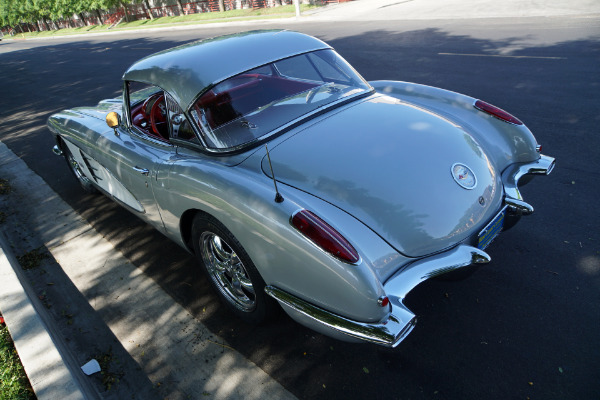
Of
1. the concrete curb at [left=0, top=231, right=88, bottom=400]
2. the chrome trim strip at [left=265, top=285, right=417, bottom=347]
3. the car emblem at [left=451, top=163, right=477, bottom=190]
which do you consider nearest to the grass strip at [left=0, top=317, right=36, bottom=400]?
the concrete curb at [left=0, top=231, right=88, bottom=400]

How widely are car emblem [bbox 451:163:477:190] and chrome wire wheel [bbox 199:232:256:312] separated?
1409mm

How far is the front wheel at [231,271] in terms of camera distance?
2.44 m

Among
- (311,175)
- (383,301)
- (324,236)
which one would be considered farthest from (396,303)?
(311,175)

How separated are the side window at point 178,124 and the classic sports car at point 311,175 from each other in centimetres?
1

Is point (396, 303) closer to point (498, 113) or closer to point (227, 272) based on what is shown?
point (227, 272)

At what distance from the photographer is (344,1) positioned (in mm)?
24844

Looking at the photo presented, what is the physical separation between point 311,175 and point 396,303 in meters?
0.87

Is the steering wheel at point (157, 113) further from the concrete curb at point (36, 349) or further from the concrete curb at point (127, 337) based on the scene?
the concrete curb at point (36, 349)

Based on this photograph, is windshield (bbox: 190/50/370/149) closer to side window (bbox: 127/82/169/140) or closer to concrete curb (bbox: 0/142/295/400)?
side window (bbox: 127/82/169/140)

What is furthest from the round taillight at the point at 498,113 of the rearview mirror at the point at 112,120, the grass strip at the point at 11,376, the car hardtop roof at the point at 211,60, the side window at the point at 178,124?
the grass strip at the point at 11,376

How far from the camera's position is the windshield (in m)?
2.78

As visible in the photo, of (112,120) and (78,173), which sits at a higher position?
(112,120)

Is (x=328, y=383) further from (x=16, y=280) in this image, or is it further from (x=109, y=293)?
(x=16, y=280)

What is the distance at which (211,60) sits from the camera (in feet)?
9.83
